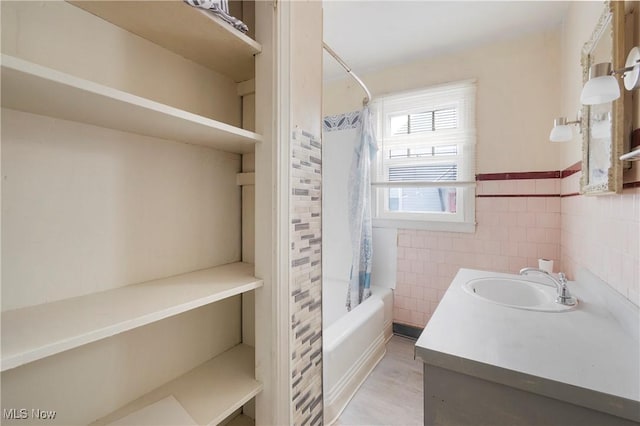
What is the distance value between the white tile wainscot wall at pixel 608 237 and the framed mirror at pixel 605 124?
0.24 ft

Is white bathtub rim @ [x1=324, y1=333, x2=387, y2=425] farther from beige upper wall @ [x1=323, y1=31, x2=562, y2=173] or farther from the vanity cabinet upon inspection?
beige upper wall @ [x1=323, y1=31, x2=562, y2=173]

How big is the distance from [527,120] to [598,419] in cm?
211

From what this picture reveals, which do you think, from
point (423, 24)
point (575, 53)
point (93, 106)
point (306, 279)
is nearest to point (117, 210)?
point (93, 106)

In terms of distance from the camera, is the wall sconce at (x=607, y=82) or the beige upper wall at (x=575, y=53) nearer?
the wall sconce at (x=607, y=82)

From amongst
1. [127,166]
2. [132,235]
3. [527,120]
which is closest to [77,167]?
[127,166]

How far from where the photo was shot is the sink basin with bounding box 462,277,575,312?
1.41m

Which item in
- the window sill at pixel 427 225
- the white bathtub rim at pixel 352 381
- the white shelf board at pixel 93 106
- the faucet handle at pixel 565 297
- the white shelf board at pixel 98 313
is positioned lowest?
the white bathtub rim at pixel 352 381

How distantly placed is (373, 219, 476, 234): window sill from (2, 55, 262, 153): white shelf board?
6.49 ft

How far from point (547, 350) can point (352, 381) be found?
131 centimetres

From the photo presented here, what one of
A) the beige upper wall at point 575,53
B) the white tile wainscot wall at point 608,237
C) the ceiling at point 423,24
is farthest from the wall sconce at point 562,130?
the ceiling at point 423,24

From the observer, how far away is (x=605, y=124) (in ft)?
3.67

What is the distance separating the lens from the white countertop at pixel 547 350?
0.68 meters

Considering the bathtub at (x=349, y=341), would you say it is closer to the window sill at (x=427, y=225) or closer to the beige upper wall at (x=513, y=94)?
the window sill at (x=427, y=225)

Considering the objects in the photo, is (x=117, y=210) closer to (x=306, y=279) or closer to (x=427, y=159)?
(x=306, y=279)
